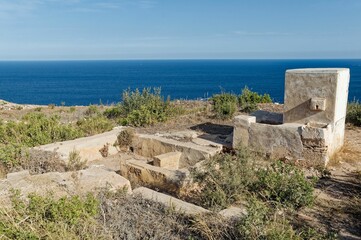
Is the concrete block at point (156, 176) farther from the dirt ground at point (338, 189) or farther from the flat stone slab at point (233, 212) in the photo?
the dirt ground at point (338, 189)

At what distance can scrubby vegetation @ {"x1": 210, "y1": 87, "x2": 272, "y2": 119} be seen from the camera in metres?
11.5

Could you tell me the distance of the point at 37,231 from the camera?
3.40 metres

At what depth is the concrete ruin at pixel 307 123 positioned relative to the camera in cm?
689

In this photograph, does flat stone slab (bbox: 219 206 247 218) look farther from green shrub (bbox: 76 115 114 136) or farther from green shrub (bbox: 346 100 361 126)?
green shrub (bbox: 346 100 361 126)

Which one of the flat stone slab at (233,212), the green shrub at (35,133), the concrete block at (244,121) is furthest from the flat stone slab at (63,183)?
the concrete block at (244,121)

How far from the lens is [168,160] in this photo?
716 centimetres

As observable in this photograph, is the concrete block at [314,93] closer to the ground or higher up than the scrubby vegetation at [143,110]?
higher up

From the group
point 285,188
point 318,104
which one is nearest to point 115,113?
point 318,104

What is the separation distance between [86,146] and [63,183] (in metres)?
3.03

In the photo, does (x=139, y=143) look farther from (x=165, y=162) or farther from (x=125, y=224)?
(x=125, y=224)

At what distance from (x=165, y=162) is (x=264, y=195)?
284cm

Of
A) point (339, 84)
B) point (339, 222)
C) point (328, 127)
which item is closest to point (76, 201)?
point (339, 222)

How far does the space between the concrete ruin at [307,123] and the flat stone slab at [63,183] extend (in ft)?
9.81

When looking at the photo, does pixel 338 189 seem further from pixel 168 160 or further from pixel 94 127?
pixel 94 127
